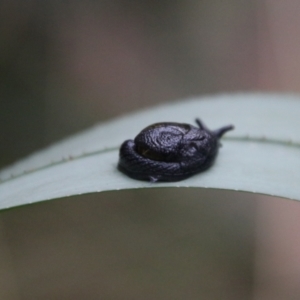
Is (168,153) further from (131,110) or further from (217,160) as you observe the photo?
(131,110)

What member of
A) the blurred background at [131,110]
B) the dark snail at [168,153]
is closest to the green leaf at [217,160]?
the dark snail at [168,153]

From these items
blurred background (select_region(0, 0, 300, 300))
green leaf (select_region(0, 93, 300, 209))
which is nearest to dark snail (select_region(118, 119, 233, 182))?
green leaf (select_region(0, 93, 300, 209))

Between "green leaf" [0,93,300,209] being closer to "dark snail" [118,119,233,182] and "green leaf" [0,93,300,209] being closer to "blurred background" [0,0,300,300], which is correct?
"dark snail" [118,119,233,182]

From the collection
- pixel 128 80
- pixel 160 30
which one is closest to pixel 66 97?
pixel 128 80

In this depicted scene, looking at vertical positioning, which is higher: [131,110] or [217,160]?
[217,160]

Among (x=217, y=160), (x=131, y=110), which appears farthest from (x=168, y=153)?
(x=131, y=110)

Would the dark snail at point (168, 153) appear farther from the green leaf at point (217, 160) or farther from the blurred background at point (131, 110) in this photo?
the blurred background at point (131, 110)
